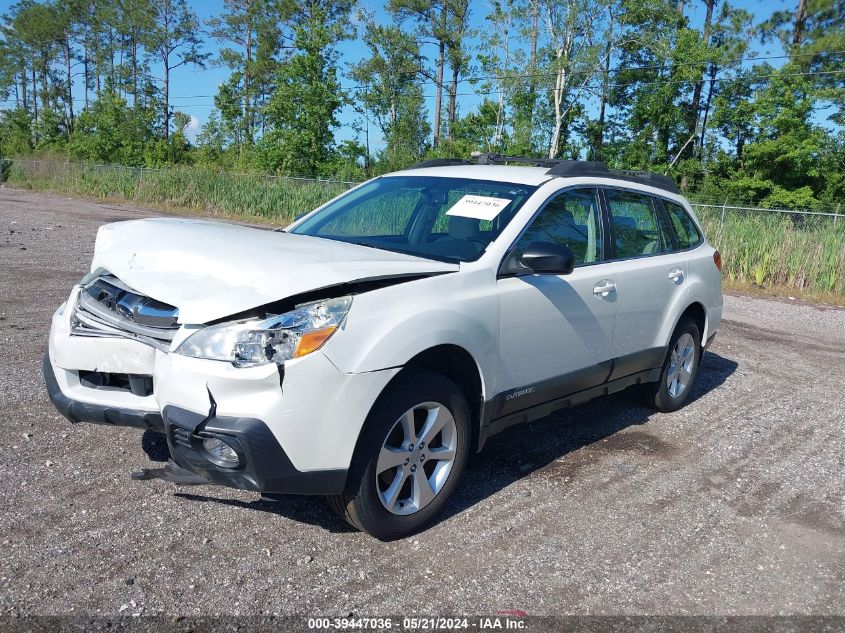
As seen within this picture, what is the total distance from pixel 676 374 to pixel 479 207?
2.61m

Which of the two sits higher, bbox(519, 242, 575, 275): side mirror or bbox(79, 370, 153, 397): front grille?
bbox(519, 242, 575, 275): side mirror

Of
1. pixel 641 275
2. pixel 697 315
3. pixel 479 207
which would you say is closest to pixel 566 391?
pixel 641 275

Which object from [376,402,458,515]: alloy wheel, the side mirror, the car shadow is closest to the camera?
[376,402,458,515]: alloy wheel

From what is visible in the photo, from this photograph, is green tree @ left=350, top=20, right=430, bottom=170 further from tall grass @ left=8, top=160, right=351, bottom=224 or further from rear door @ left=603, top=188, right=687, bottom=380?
rear door @ left=603, top=188, right=687, bottom=380

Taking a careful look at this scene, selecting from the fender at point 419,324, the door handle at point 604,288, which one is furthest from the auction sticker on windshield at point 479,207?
the door handle at point 604,288

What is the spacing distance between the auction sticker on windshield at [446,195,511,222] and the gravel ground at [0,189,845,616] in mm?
1556

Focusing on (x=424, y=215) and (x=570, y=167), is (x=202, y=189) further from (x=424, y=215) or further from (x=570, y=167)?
(x=570, y=167)

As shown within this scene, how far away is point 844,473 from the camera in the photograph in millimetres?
4902

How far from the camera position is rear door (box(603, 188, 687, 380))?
4.98 metres

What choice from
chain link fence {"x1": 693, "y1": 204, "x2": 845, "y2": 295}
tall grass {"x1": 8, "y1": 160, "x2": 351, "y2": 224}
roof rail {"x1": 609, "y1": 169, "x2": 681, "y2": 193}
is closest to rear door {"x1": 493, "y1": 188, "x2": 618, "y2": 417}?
roof rail {"x1": 609, "y1": 169, "x2": 681, "y2": 193}

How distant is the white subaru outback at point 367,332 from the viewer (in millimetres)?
3023

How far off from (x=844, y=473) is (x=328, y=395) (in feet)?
12.4

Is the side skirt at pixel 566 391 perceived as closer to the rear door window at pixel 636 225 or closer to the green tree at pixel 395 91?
the rear door window at pixel 636 225

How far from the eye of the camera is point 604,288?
4688 millimetres
